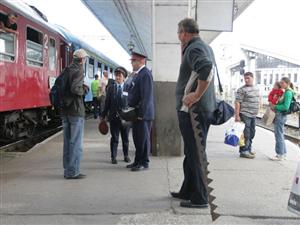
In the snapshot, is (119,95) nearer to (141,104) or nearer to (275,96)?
(141,104)

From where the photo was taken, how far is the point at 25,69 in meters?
10.5

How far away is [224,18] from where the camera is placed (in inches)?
412

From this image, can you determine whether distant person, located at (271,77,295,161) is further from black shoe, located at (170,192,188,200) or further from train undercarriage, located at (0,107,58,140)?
train undercarriage, located at (0,107,58,140)

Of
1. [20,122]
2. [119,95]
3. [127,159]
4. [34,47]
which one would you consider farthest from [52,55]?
[127,159]

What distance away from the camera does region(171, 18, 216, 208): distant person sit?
5035 millimetres

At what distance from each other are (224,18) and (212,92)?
18.0 feet

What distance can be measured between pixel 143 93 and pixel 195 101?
8.22 ft

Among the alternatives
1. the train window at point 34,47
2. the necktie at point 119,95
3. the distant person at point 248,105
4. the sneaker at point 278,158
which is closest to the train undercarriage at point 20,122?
the train window at point 34,47

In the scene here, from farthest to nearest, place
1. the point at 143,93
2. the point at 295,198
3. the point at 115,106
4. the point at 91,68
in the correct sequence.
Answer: the point at 91,68 < the point at 115,106 < the point at 143,93 < the point at 295,198

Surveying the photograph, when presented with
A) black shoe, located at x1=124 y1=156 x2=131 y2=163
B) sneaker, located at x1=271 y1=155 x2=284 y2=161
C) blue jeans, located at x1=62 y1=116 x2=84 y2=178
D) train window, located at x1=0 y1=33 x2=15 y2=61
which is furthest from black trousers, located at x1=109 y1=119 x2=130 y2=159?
sneaker, located at x1=271 y1=155 x2=284 y2=161

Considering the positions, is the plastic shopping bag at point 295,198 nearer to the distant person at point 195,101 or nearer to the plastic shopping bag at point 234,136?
the distant person at point 195,101

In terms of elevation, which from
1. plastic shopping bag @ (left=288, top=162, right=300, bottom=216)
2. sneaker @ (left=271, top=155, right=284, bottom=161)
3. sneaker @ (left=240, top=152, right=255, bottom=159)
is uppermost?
plastic shopping bag @ (left=288, top=162, right=300, bottom=216)

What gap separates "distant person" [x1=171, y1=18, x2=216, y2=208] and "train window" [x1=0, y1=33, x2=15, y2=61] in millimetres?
4797

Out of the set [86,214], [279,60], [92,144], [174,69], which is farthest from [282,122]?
[279,60]
